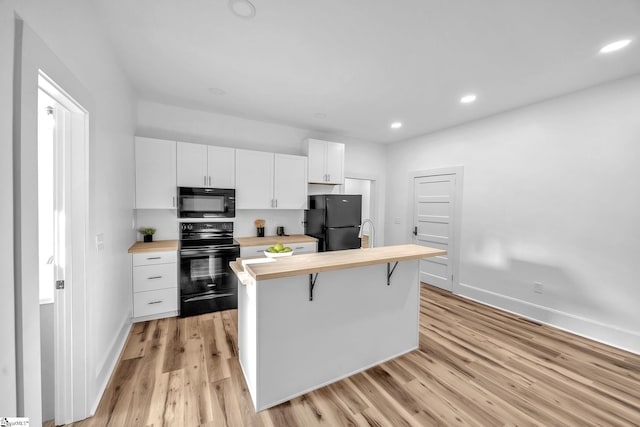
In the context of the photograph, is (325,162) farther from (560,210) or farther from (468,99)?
(560,210)

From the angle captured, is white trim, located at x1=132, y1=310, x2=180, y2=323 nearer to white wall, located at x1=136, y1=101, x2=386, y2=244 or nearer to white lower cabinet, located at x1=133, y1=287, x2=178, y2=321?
white lower cabinet, located at x1=133, y1=287, x2=178, y2=321

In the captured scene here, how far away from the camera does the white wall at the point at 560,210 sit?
2514mm

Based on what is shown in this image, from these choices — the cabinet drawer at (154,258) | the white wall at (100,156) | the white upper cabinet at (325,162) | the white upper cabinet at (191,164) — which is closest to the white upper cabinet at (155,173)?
the white upper cabinet at (191,164)

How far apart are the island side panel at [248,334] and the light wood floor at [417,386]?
11 cm

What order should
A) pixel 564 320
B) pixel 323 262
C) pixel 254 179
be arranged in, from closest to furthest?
pixel 323 262
pixel 564 320
pixel 254 179

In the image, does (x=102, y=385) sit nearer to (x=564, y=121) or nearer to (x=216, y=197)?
(x=216, y=197)

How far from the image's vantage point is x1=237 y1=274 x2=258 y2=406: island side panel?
5.63 ft

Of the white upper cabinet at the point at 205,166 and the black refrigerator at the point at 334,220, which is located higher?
the white upper cabinet at the point at 205,166

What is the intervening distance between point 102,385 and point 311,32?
3136 millimetres

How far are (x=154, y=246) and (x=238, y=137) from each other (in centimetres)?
199

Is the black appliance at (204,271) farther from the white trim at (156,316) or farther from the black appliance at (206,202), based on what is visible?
the black appliance at (206,202)

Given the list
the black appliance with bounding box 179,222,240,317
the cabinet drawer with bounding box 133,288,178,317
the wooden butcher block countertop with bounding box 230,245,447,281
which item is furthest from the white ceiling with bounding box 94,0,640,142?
the cabinet drawer with bounding box 133,288,178,317

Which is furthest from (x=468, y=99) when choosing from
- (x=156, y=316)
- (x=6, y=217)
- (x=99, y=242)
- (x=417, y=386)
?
(x=156, y=316)

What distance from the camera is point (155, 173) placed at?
3109mm
